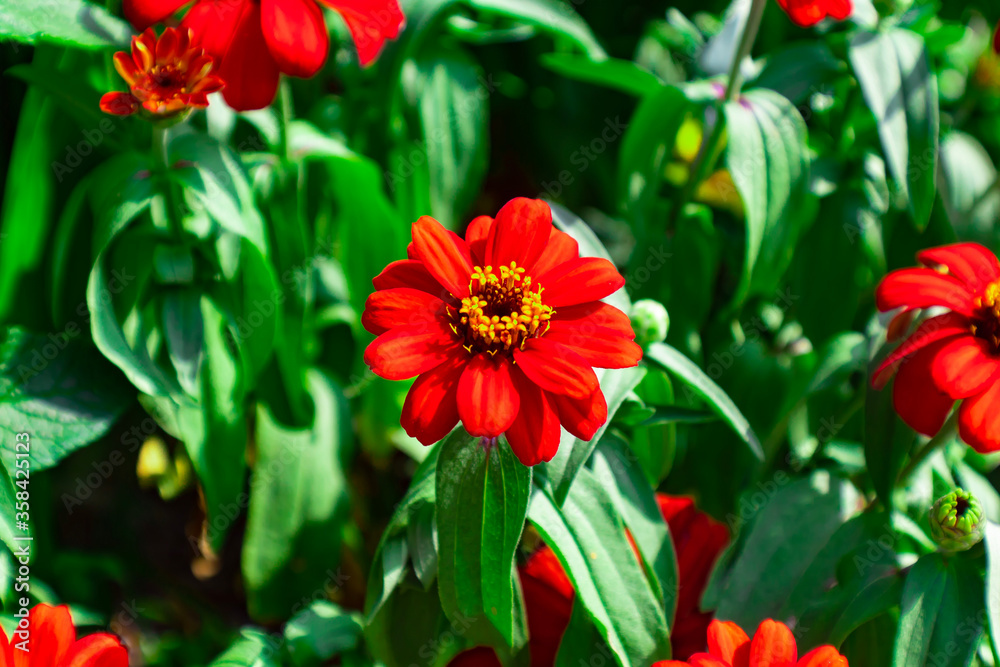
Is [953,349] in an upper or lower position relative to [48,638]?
upper

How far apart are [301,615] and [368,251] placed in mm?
398

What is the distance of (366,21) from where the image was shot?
697 millimetres

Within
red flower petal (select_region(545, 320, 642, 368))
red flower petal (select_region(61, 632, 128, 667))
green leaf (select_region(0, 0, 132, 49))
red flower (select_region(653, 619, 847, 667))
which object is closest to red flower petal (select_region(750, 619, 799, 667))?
red flower (select_region(653, 619, 847, 667))

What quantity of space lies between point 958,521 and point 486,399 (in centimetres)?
37

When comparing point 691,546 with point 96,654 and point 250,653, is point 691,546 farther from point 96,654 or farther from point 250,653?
point 96,654

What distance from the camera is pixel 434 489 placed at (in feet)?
2.23

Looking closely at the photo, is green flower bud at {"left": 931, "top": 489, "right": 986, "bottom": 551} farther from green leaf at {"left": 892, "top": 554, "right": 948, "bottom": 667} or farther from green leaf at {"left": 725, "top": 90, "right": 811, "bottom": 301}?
green leaf at {"left": 725, "top": 90, "right": 811, "bottom": 301}

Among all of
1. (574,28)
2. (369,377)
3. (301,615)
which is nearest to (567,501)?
(301,615)

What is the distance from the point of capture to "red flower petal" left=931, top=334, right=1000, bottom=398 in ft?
2.00

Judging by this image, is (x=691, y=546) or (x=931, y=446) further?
(x=691, y=546)

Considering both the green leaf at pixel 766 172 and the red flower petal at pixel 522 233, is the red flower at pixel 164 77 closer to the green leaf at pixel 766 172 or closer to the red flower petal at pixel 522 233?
the red flower petal at pixel 522 233

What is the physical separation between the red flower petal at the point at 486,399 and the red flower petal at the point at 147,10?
35cm

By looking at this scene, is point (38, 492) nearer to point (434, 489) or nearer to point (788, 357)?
point (434, 489)

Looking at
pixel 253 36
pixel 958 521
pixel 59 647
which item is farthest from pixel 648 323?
pixel 59 647
